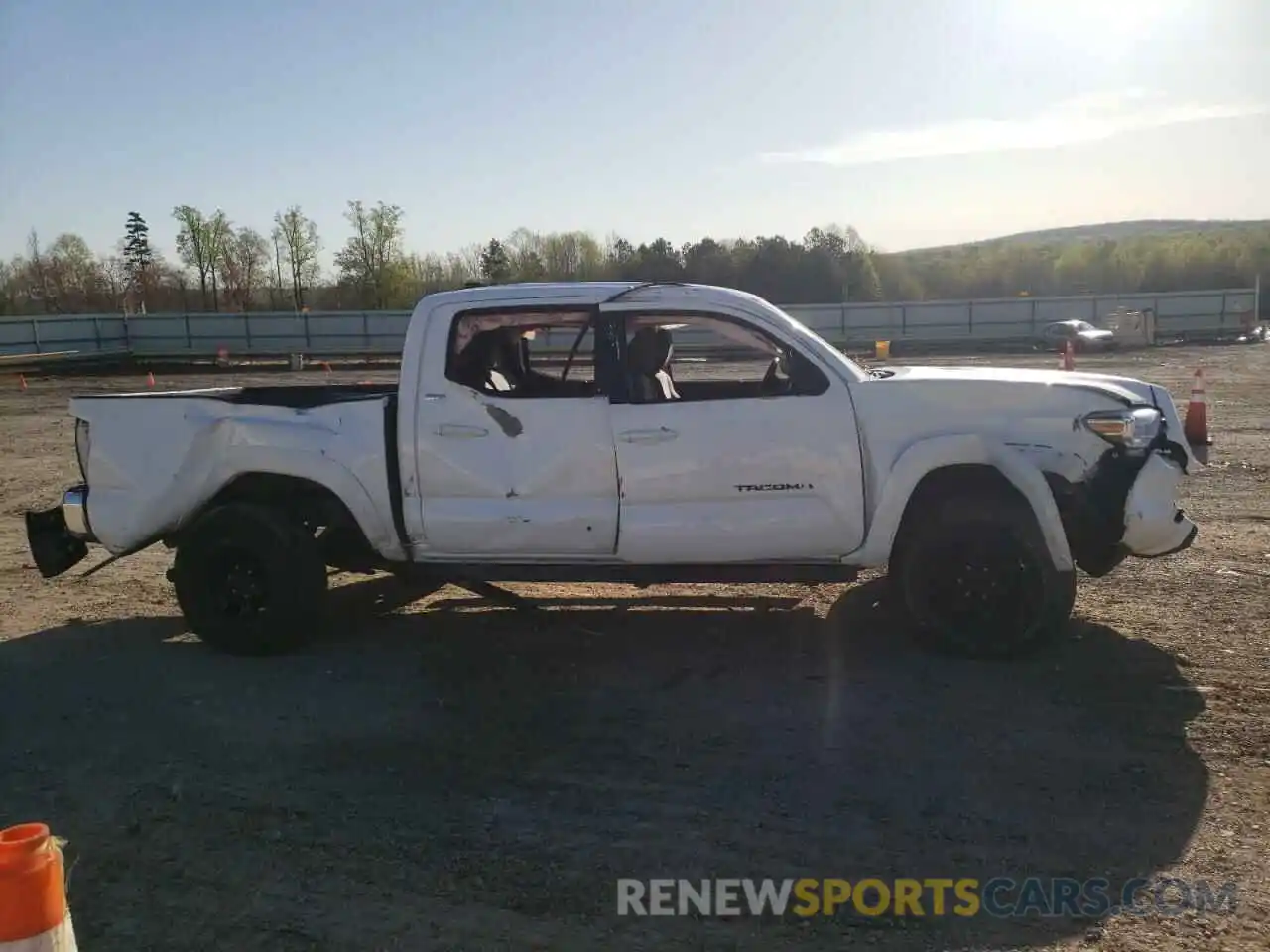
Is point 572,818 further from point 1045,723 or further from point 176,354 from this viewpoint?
point 176,354

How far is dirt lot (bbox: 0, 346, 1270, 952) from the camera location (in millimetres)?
Answer: 3693

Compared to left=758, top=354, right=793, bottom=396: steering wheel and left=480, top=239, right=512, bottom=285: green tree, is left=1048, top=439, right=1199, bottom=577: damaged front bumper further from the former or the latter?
left=480, top=239, right=512, bottom=285: green tree

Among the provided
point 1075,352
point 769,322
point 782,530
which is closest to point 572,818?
point 782,530

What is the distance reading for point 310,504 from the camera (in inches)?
264

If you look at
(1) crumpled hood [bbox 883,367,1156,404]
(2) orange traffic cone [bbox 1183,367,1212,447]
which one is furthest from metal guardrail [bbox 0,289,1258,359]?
(1) crumpled hood [bbox 883,367,1156,404]

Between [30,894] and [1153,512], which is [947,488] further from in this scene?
[30,894]

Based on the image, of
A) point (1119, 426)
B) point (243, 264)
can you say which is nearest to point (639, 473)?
point (1119, 426)

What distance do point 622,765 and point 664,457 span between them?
1.84 metres

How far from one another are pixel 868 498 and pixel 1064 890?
2.58 metres

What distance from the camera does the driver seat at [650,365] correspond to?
6.18 meters

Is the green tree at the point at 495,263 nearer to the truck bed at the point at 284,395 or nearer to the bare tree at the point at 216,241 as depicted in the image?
the bare tree at the point at 216,241

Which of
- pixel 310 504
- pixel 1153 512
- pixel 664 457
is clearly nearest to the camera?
pixel 1153 512

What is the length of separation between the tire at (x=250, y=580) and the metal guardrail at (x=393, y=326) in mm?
39109

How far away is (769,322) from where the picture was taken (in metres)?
6.18
